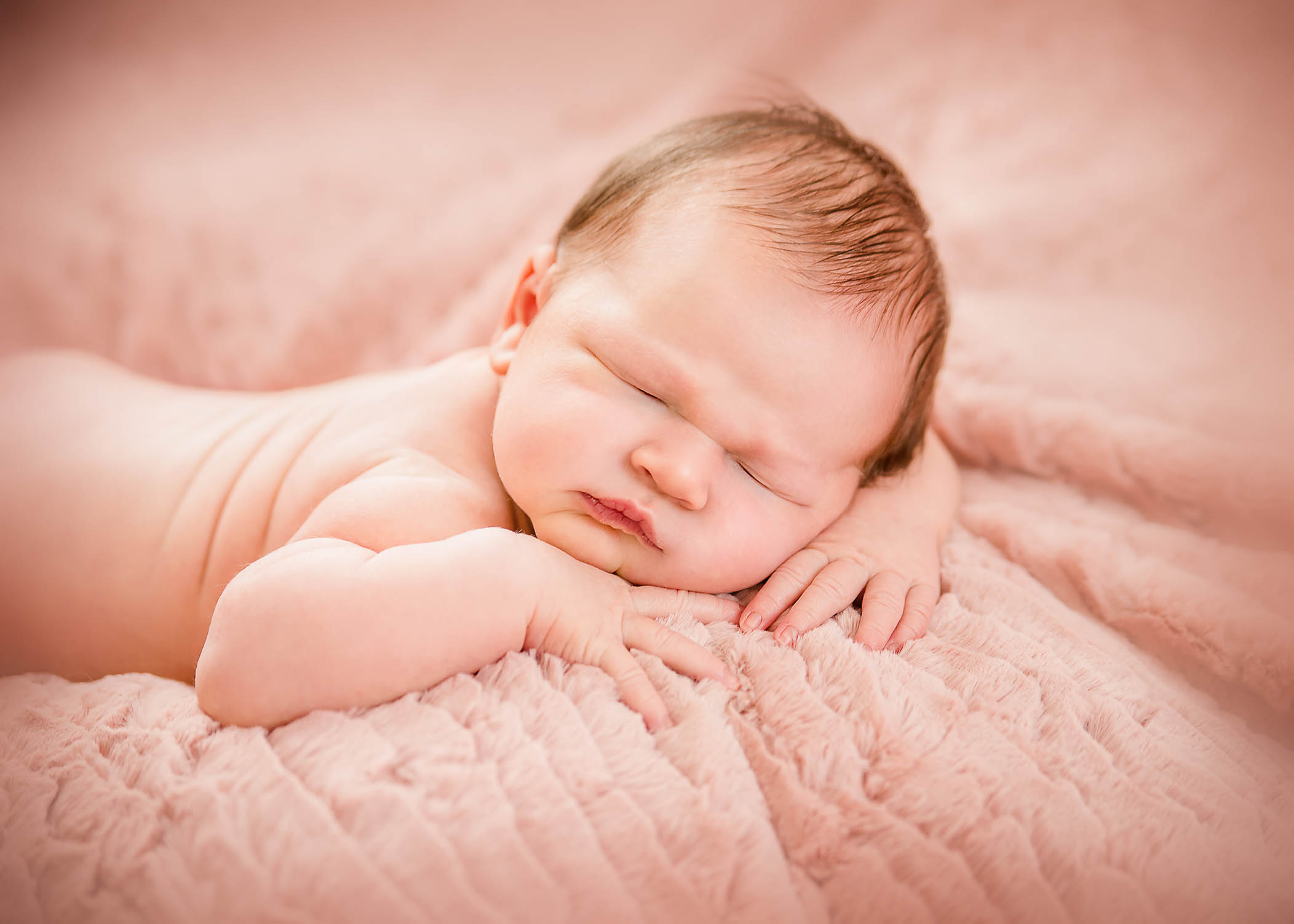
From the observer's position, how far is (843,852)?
23.5 inches

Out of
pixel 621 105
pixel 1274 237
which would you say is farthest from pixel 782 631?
pixel 621 105

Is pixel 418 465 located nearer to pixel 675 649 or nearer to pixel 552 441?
pixel 552 441

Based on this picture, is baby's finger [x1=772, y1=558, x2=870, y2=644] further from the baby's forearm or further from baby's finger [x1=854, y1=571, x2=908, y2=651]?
the baby's forearm

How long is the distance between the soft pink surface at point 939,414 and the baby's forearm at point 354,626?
0.09ft

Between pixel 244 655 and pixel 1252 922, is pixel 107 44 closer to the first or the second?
pixel 244 655

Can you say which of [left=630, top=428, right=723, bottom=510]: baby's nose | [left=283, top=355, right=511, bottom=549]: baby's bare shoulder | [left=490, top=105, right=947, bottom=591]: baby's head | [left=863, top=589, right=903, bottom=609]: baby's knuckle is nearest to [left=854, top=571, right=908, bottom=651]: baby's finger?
[left=863, top=589, right=903, bottom=609]: baby's knuckle

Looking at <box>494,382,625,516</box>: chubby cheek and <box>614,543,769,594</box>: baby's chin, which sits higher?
<box>494,382,625,516</box>: chubby cheek

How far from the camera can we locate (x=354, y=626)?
0.66 m

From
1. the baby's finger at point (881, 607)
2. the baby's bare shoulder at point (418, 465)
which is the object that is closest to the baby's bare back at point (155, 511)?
the baby's bare shoulder at point (418, 465)

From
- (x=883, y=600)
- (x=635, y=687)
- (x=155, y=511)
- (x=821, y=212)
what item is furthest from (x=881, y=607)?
(x=155, y=511)

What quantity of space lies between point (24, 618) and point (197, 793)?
69cm

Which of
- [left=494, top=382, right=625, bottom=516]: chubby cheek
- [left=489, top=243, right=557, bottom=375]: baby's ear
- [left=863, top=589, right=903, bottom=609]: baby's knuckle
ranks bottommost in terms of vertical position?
[left=863, top=589, right=903, bottom=609]: baby's knuckle

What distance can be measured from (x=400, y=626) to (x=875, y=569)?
0.56 m

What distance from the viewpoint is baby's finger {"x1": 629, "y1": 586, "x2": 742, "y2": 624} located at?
0.83 meters
